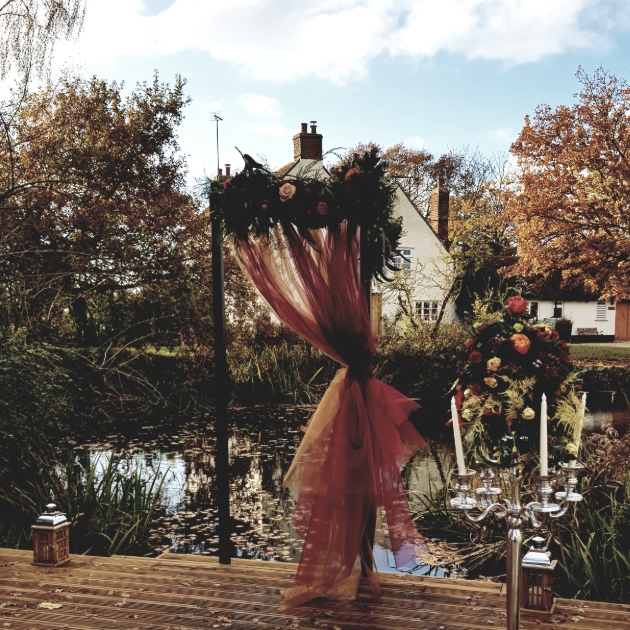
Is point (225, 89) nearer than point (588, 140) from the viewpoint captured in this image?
Yes

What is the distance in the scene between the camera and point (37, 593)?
344cm

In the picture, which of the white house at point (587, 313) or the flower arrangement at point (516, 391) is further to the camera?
the white house at point (587, 313)

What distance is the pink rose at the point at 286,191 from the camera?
3.54 metres

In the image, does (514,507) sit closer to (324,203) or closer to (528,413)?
(528,413)

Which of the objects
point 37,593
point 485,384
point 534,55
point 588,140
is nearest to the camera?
point 485,384

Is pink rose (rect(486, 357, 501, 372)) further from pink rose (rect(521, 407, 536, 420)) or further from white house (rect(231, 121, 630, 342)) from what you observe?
white house (rect(231, 121, 630, 342))

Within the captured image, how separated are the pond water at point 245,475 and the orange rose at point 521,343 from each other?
1.69 metres

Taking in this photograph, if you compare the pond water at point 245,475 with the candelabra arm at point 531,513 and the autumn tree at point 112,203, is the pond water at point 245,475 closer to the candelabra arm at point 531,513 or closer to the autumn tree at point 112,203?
the candelabra arm at point 531,513

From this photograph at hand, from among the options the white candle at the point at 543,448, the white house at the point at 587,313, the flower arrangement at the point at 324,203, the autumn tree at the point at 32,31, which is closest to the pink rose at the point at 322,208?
the flower arrangement at the point at 324,203

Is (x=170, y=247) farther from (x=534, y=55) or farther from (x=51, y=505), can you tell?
(x=51, y=505)

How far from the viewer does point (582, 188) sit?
51.5 feet

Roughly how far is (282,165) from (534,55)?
33.0 feet

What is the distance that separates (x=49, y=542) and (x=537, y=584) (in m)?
2.58

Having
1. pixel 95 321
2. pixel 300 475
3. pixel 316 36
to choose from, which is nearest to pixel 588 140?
pixel 316 36
